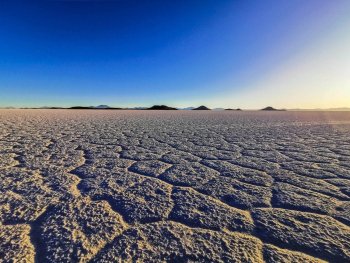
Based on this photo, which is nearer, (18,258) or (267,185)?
(18,258)

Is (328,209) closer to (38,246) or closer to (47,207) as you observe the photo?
(38,246)

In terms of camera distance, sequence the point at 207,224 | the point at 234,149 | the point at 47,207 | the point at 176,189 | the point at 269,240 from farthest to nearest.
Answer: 1. the point at 234,149
2. the point at 176,189
3. the point at 47,207
4. the point at 207,224
5. the point at 269,240

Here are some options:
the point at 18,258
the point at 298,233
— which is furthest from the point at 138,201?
the point at 298,233

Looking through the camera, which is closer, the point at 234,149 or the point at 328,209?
the point at 328,209

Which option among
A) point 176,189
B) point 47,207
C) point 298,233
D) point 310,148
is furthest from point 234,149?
point 47,207

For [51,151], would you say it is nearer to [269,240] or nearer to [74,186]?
[74,186]

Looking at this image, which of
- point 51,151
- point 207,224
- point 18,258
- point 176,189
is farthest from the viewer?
point 51,151

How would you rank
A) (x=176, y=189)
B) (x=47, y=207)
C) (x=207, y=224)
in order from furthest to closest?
1. (x=176, y=189)
2. (x=47, y=207)
3. (x=207, y=224)

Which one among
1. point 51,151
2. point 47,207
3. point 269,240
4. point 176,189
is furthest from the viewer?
point 51,151
